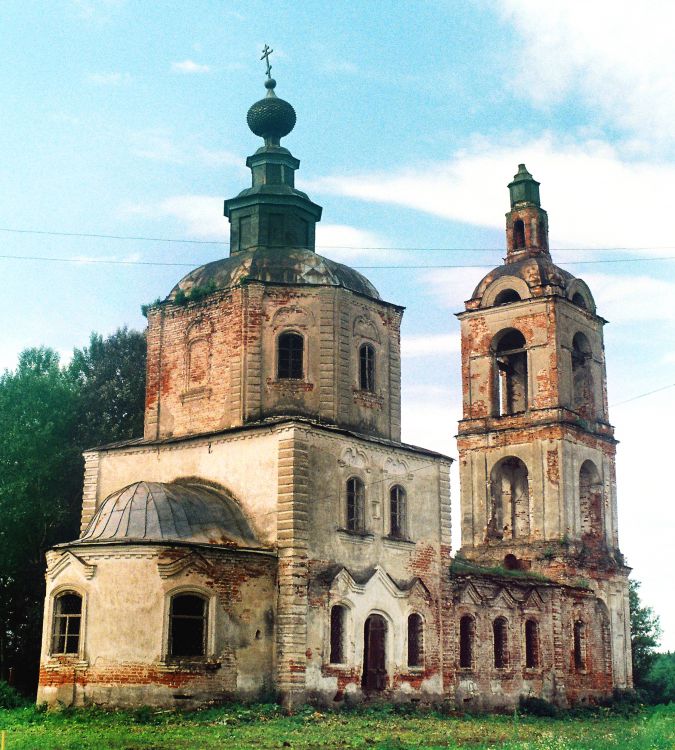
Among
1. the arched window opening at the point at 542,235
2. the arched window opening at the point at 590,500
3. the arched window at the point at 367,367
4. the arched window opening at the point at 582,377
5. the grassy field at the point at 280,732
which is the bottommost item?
the grassy field at the point at 280,732

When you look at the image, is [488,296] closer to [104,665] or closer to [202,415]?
[202,415]

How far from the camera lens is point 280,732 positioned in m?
21.5

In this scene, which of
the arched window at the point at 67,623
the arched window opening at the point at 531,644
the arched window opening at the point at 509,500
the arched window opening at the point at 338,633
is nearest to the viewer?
the arched window at the point at 67,623

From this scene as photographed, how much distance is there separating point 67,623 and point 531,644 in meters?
15.0

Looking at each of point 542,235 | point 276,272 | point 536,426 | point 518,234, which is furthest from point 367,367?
point 542,235

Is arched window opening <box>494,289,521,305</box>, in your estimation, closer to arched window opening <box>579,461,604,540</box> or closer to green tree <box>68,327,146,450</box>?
arched window opening <box>579,461,604,540</box>

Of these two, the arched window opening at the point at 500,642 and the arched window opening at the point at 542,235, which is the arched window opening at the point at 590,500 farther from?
the arched window opening at the point at 542,235

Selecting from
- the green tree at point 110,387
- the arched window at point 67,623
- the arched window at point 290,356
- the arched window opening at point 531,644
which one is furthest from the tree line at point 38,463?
the arched window opening at point 531,644

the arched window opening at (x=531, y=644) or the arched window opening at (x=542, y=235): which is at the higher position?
the arched window opening at (x=542, y=235)

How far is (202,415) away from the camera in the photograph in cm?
2839

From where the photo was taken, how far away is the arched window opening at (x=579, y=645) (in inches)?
1389

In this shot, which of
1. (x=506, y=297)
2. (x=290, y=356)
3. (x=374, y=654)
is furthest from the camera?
(x=506, y=297)

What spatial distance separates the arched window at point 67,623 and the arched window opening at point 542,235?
22799mm

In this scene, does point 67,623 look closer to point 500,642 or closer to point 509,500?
point 500,642
